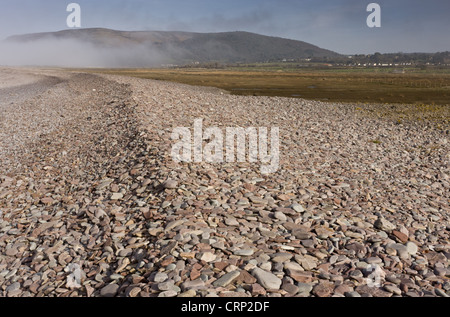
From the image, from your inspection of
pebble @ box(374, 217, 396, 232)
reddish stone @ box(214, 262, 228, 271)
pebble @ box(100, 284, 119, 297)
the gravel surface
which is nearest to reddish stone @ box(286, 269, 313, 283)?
the gravel surface

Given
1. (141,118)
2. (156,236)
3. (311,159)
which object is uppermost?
(141,118)

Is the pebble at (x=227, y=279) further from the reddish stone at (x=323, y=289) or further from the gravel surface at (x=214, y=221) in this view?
the reddish stone at (x=323, y=289)

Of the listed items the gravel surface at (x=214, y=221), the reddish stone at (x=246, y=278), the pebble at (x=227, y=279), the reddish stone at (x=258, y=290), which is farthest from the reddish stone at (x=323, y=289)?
the pebble at (x=227, y=279)

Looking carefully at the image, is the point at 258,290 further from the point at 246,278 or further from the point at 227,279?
the point at 227,279

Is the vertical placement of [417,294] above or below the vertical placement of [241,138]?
below

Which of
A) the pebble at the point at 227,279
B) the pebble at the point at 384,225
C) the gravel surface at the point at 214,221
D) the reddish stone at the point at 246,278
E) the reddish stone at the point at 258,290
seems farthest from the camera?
the pebble at the point at 384,225

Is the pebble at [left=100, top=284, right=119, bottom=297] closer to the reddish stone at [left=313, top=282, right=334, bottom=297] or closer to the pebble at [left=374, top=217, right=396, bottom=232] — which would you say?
the reddish stone at [left=313, top=282, right=334, bottom=297]

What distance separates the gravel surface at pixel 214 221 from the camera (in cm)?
642

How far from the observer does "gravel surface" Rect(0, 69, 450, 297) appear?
6418 mm

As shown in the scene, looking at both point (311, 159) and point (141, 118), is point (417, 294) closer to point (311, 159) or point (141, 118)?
A: point (311, 159)
